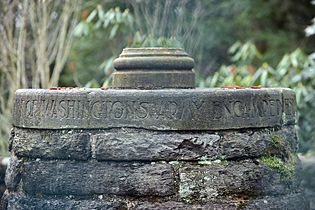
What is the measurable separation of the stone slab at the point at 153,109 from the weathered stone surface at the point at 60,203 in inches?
14.5

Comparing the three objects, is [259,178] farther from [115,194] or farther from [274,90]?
[115,194]

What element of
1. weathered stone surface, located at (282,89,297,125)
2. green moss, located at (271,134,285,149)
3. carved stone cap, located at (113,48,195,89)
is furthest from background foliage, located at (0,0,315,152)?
green moss, located at (271,134,285,149)

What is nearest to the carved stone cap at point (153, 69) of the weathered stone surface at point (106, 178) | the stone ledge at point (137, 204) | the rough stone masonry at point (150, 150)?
the rough stone masonry at point (150, 150)

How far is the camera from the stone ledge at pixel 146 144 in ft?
11.6

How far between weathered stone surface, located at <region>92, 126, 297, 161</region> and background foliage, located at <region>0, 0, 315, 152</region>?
1.74 metres

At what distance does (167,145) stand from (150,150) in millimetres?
86

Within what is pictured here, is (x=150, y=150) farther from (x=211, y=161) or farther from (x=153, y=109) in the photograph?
(x=211, y=161)

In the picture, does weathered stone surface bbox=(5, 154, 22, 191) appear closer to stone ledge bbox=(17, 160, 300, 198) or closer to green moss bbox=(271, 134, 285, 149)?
stone ledge bbox=(17, 160, 300, 198)

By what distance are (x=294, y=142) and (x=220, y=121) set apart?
68 centimetres

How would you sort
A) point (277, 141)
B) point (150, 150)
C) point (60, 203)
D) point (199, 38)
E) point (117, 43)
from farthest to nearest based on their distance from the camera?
point (117, 43)
point (199, 38)
point (277, 141)
point (60, 203)
point (150, 150)

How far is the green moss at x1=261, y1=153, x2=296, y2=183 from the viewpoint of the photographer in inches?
148

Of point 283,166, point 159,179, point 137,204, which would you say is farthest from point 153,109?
point 283,166

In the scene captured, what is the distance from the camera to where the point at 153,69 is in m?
3.94

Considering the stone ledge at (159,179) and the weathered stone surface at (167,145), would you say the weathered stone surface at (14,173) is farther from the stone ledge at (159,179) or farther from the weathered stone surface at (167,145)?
the weathered stone surface at (167,145)
